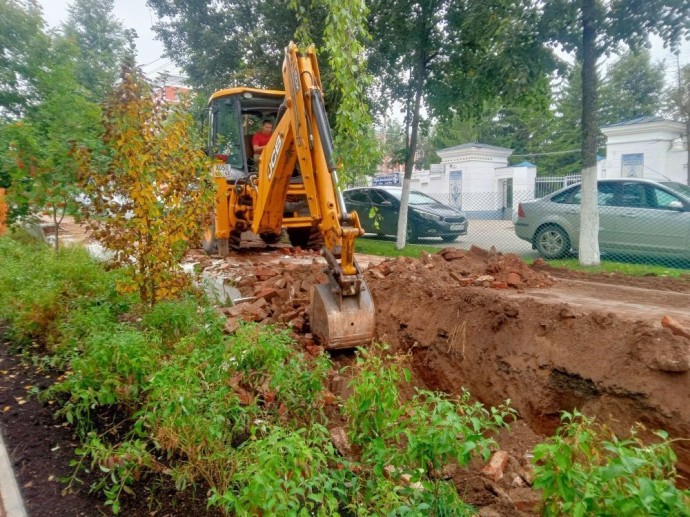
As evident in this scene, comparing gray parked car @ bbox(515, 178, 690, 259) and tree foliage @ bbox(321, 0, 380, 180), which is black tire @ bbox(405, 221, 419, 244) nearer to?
gray parked car @ bbox(515, 178, 690, 259)

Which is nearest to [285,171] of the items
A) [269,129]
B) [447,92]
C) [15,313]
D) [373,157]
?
[373,157]

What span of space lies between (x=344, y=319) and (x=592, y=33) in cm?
705

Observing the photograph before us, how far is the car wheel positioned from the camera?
991 centimetres

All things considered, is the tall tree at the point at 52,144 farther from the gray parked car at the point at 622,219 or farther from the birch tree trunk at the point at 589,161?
the gray parked car at the point at 622,219

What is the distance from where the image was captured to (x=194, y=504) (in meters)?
2.82

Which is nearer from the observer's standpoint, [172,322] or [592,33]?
[172,322]

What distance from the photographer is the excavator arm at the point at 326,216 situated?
4629 mm

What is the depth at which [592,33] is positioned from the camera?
336 inches

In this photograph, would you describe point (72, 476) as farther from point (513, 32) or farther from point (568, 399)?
point (513, 32)

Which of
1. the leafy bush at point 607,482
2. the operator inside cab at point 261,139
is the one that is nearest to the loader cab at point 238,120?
the operator inside cab at point 261,139

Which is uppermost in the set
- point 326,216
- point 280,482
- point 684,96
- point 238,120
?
point 684,96

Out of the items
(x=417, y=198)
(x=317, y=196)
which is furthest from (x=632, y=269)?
(x=417, y=198)

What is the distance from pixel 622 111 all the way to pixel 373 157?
3861 centimetres

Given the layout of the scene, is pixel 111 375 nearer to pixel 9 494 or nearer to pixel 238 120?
pixel 9 494
